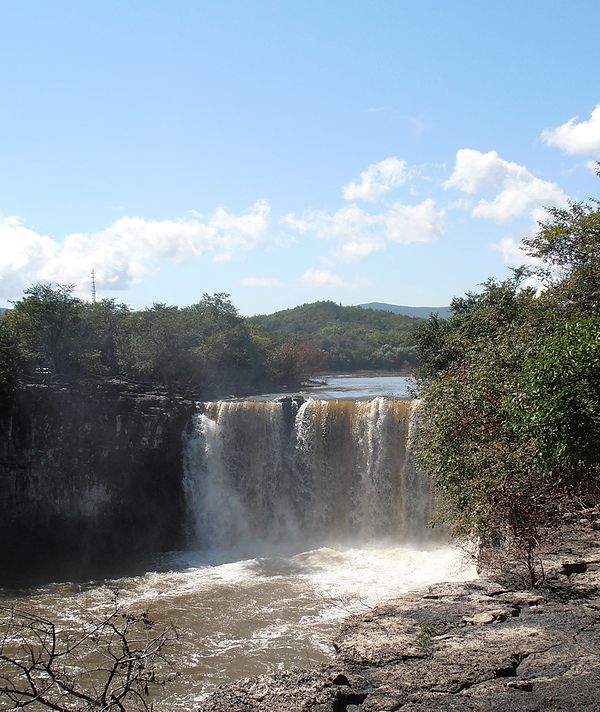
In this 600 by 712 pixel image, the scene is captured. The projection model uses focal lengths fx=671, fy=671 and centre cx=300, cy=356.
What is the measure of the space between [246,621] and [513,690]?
Result: 769cm

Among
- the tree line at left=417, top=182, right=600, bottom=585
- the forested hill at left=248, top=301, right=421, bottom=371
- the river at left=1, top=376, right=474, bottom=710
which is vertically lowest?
the river at left=1, top=376, right=474, bottom=710

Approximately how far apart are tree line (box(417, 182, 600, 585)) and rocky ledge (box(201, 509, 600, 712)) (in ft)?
2.96

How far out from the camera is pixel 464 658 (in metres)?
8.59

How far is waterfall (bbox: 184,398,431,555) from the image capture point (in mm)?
20016

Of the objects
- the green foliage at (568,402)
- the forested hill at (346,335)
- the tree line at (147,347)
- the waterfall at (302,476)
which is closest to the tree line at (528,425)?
the green foliage at (568,402)

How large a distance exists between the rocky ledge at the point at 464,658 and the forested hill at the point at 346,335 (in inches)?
685

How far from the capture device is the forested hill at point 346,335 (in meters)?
51.3

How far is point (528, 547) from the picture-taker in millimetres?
10383

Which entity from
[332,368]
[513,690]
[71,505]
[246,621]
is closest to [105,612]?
[246,621]

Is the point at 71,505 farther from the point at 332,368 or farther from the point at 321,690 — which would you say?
the point at 332,368

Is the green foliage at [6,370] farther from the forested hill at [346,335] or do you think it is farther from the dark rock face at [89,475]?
the forested hill at [346,335]

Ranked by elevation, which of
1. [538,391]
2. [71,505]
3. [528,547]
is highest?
[538,391]

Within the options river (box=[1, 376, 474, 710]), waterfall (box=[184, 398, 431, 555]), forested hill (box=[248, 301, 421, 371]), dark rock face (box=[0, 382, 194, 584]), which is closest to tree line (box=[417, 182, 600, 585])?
river (box=[1, 376, 474, 710])

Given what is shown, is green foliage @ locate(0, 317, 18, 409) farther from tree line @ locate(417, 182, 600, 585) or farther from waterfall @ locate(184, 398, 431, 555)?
tree line @ locate(417, 182, 600, 585)
